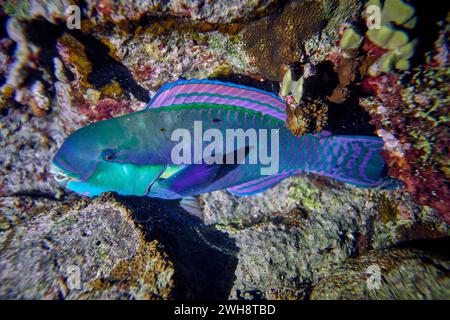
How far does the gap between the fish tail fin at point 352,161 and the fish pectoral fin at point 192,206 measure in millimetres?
1416

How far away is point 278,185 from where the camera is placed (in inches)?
115

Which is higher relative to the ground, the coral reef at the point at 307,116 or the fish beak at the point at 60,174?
the coral reef at the point at 307,116

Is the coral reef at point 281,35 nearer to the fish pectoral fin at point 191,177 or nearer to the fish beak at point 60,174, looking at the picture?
the fish pectoral fin at point 191,177

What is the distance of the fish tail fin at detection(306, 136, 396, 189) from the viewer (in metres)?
2.42

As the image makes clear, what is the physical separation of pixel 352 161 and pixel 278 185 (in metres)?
0.84

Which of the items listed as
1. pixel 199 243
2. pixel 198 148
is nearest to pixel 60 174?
pixel 198 148

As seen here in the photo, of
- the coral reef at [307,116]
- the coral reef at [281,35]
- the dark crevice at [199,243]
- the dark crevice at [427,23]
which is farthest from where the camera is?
the dark crevice at [199,243]

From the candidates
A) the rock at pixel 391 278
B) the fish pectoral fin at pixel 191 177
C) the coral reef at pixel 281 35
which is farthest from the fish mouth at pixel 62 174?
the rock at pixel 391 278

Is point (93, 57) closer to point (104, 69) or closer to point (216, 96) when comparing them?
point (104, 69)

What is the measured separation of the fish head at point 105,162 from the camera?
2.15 metres

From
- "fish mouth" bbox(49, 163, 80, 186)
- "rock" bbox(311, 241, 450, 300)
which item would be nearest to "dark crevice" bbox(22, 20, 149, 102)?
"fish mouth" bbox(49, 163, 80, 186)

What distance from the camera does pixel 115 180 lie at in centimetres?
234

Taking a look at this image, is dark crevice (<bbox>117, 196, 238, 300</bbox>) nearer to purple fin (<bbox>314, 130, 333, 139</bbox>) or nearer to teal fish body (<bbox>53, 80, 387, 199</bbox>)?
teal fish body (<bbox>53, 80, 387, 199</bbox>)

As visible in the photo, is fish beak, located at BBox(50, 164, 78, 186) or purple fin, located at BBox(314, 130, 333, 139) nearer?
fish beak, located at BBox(50, 164, 78, 186)
